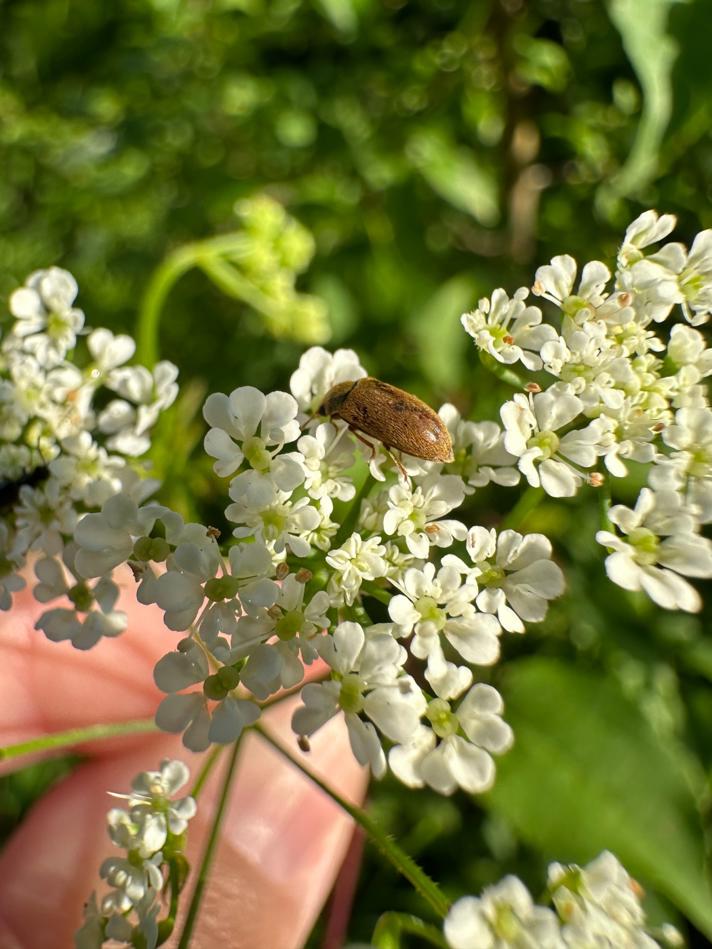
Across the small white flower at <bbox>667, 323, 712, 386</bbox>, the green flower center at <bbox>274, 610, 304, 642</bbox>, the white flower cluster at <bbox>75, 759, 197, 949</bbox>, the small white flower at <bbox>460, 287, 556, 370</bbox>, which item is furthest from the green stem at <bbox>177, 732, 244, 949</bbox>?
the small white flower at <bbox>667, 323, 712, 386</bbox>

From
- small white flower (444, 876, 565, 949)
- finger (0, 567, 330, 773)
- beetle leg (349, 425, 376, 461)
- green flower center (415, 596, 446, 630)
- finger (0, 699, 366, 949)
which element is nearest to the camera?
small white flower (444, 876, 565, 949)

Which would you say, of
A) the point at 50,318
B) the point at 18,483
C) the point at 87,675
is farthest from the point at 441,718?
the point at 87,675

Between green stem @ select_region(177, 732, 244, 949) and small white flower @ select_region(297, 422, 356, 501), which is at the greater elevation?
small white flower @ select_region(297, 422, 356, 501)

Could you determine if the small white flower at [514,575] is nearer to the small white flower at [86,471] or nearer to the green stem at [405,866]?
the green stem at [405,866]

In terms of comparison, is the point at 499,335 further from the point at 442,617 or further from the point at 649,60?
the point at 649,60

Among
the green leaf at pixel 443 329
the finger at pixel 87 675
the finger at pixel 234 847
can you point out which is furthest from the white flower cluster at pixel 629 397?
the finger at pixel 87 675

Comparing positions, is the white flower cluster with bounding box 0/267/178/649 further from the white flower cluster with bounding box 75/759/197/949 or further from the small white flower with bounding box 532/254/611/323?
the small white flower with bounding box 532/254/611/323
